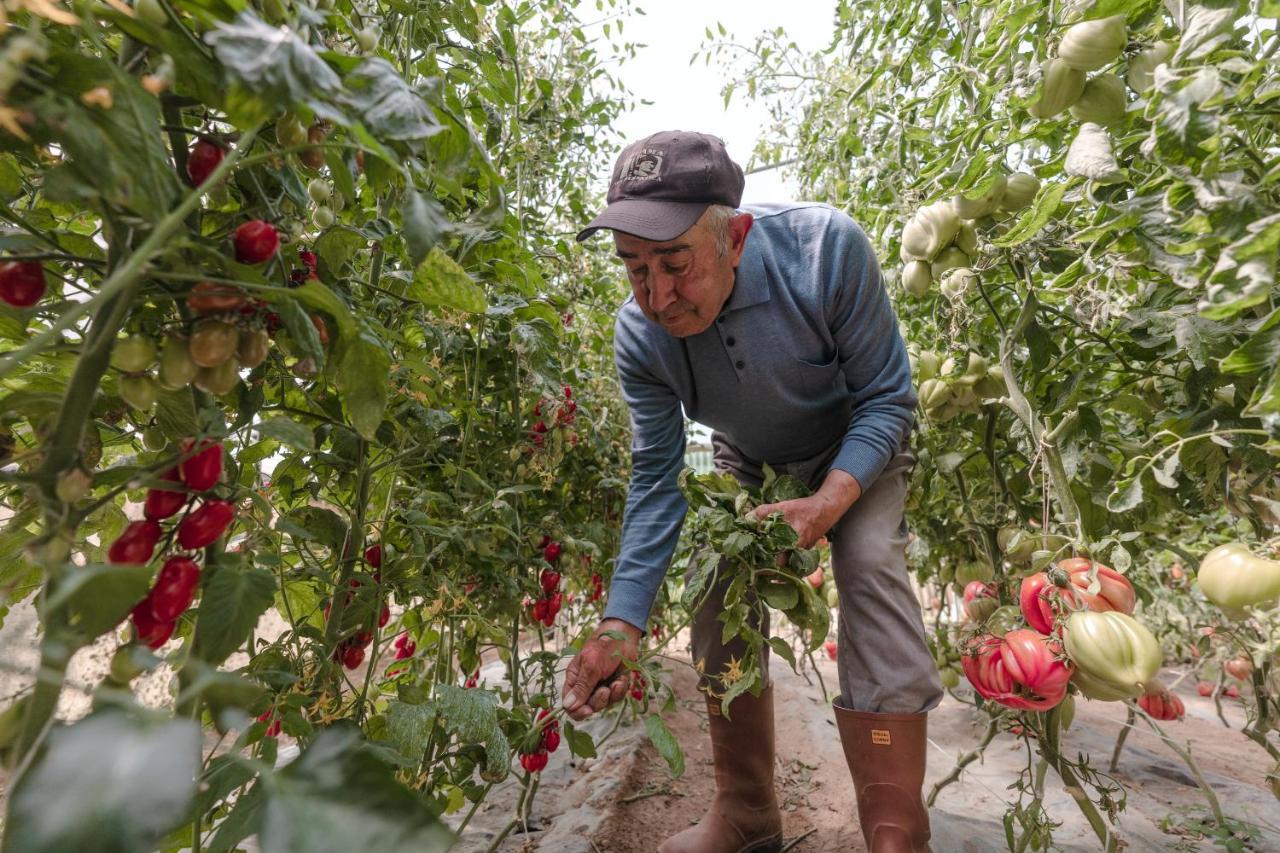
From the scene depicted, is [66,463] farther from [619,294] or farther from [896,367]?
[619,294]

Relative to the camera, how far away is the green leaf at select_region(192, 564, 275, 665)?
494 mm

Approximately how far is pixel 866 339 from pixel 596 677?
784 mm

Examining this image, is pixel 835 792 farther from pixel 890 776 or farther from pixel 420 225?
pixel 420 225

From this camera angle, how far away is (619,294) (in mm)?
2900

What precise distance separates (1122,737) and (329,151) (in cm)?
226

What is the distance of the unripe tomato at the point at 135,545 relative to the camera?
0.52m

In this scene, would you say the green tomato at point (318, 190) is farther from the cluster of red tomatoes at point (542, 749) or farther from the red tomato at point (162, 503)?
the cluster of red tomatoes at point (542, 749)

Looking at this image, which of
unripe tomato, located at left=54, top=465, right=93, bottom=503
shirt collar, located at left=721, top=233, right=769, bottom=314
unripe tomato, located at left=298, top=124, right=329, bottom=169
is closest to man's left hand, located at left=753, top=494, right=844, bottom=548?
shirt collar, located at left=721, top=233, right=769, bottom=314

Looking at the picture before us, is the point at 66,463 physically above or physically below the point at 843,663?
above

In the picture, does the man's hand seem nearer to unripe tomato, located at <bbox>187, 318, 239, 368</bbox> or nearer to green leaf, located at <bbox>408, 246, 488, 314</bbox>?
green leaf, located at <bbox>408, 246, 488, 314</bbox>

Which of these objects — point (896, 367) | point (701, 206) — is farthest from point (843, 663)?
point (701, 206)

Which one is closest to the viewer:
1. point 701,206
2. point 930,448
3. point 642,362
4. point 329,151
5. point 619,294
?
point 329,151

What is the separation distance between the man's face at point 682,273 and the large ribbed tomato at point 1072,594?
68 centimetres

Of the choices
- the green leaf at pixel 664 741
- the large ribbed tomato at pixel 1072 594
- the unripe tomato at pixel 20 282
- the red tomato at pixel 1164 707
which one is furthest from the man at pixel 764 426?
the red tomato at pixel 1164 707
